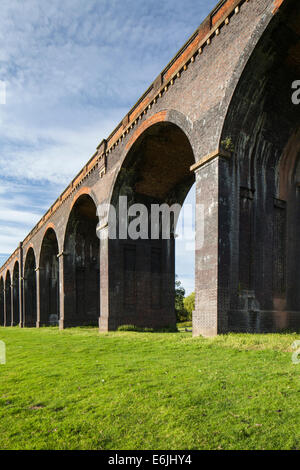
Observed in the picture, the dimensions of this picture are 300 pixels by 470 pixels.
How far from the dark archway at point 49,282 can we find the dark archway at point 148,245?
43.9 ft

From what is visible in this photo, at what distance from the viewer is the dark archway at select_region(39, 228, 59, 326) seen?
2736cm

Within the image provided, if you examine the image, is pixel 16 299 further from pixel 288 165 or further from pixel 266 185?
pixel 288 165

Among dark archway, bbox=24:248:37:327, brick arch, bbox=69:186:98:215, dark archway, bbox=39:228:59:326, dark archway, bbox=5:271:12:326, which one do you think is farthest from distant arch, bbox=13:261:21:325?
brick arch, bbox=69:186:98:215

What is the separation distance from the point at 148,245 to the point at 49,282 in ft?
48.5

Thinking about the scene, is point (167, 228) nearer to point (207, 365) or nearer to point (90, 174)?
point (90, 174)

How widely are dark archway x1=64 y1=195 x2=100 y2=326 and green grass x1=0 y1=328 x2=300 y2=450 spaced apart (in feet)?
47.1

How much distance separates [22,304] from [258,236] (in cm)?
2909

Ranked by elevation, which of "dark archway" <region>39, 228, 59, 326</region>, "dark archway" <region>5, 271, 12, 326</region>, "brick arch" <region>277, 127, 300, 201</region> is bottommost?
"dark archway" <region>5, 271, 12, 326</region>

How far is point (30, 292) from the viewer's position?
110 ft

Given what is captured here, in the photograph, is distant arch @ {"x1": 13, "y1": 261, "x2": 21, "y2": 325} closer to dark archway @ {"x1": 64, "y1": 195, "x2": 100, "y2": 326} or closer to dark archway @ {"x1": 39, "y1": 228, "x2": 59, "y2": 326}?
dark archway @ {"x1": 39, "y1": 228, "x2": 59, "y2": 326}

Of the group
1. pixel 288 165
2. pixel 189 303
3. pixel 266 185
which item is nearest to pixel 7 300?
pixel 189 303

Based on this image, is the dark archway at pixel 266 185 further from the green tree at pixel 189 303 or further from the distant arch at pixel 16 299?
the distant arch at pixel 16 299
